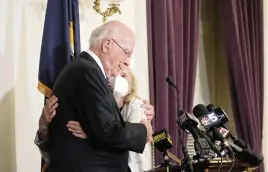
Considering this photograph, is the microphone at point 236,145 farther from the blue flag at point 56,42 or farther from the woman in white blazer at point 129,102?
the blue flag at point 56,42

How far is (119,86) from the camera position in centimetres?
267

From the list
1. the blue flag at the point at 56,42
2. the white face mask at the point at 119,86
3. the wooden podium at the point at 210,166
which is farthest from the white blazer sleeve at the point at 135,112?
the blue flag at the point at 56,42

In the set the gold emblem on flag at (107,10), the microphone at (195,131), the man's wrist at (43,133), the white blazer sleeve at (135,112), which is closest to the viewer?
the microphone at (195,131)

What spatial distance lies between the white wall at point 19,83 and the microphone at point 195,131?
117cm

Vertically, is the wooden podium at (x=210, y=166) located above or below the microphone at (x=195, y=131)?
Result: below

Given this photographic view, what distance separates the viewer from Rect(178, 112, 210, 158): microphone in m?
2.15

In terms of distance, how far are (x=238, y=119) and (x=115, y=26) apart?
251cm

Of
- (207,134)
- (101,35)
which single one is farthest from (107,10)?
(207,134)

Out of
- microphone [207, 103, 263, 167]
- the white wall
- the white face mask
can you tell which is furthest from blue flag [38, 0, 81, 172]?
microphone [207, 103, 263, 167]

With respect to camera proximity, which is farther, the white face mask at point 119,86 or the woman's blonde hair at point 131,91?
the woman's blonde hair at point 131,91

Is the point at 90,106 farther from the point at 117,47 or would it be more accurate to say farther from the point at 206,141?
the point at 206,141

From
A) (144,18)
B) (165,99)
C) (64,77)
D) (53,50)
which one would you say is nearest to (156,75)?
(165,99)

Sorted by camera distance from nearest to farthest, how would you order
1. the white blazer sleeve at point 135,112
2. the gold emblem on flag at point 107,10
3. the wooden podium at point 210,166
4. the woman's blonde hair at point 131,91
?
the wooden podium at point 210,166 → the white blazer sleeve at point 135,112 → the woman's blonde hair at point 131,91 → the gold emblem on flag at point 107,10

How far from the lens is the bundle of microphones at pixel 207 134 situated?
85.0 inches
